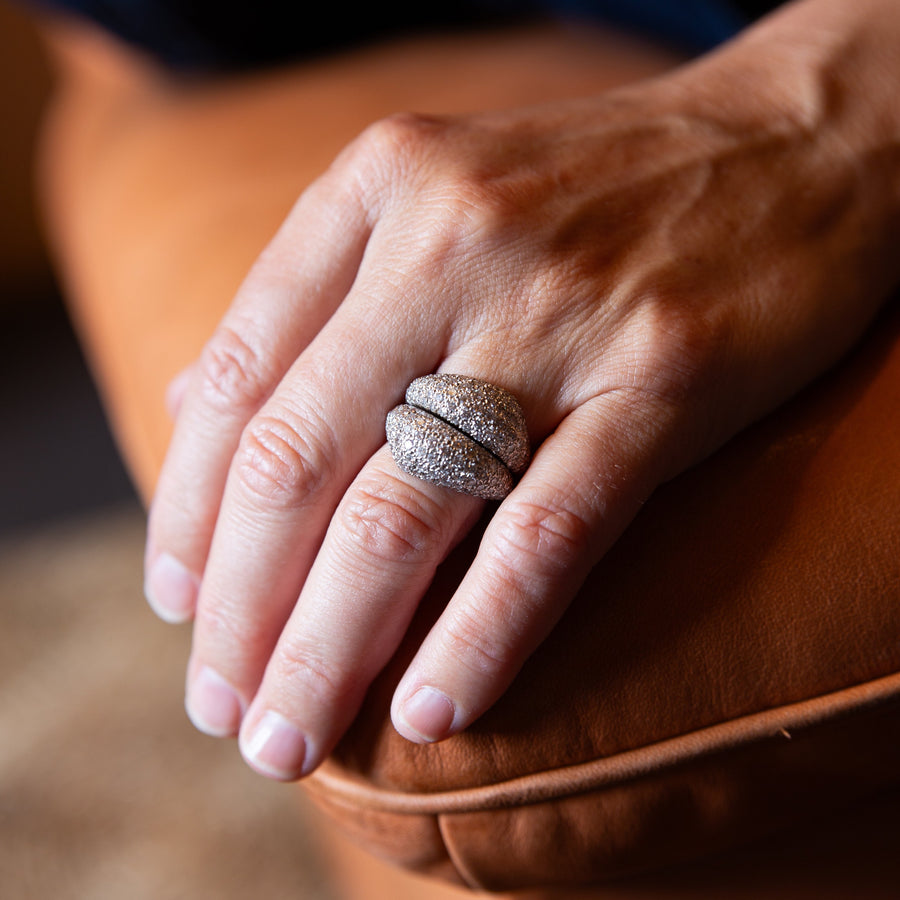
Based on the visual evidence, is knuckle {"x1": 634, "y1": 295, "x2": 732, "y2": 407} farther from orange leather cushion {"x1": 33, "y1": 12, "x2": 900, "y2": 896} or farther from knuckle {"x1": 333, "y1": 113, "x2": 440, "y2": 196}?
knuckle {"x1": 333, "y1": 113, "x2": 440, "y2": 196}

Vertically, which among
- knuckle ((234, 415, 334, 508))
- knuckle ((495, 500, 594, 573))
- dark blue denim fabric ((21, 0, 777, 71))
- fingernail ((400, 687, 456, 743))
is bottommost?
fingernail ((400, 687, 456, 743))

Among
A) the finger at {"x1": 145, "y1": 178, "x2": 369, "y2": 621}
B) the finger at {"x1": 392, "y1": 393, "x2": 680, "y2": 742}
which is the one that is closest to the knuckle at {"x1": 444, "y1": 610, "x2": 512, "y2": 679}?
the finger at {"x1": 392, "y1": 393, "x2": 680, "y2": 742}

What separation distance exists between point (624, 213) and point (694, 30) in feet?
1.71

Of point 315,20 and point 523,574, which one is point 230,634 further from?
point 315,20

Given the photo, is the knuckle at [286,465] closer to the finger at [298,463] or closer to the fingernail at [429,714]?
the finger at [298,463]

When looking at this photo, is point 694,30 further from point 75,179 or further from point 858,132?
point 75,179

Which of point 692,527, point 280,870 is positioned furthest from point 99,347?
point 692,527

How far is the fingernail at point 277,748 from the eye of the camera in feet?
1.63

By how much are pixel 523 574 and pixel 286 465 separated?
16 centimetres

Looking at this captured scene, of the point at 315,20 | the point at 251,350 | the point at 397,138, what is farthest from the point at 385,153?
the point at 315,20

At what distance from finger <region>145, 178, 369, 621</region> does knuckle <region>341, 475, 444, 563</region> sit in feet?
0.44

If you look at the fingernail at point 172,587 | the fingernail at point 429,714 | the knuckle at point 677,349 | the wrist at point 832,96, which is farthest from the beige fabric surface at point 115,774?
the wrist at point 832,96

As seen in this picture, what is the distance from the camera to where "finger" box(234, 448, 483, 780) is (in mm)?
490

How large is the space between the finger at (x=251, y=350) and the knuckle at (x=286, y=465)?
7 centimetres
